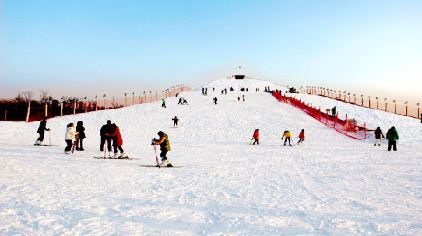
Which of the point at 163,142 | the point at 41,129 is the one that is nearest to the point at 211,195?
the point at 163,142

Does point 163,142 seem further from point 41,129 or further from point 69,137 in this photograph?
point 41,129

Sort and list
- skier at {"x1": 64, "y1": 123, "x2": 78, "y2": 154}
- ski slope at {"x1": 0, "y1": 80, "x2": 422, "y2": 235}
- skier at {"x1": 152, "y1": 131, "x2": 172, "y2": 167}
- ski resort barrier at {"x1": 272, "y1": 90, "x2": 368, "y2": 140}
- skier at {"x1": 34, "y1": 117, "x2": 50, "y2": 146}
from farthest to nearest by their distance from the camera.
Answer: ski resort barrier at {"x1": 272, "y1": 90, "x2": 368, "y2": 140}
skier at {"x1": 34, "y1": 117, "x2": 50, "y2": 146}
skier at {"x1": 64, "y1": 123, "x2": 78, "y2": 154}
skier at {"x1": 152, "y1": 131, "x2": 172, "y2": 167}
ski slope at {"x1": 0, "y1": 80, "x2": 422, "y2": 235}

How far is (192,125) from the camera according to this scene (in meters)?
33.0

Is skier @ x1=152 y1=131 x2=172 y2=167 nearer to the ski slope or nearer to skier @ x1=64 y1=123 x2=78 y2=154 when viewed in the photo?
the ski slope

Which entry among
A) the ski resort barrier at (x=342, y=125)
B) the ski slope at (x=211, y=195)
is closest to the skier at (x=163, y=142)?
the ski slope at (x=211, y=195)

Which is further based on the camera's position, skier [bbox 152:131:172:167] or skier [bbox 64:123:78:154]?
skier [bbox 64:123:78:154]

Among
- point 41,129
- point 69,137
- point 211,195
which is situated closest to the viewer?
point 211,195

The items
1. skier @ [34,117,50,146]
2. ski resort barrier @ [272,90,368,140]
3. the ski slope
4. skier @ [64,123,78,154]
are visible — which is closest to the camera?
the ski slope

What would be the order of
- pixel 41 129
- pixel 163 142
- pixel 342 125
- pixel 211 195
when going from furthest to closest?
1. pixel 342 125
2. pixel 41 129
3. pixel 163 142
4. pixel 211 195

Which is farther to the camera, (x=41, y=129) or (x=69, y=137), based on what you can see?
(x=41, y=129)

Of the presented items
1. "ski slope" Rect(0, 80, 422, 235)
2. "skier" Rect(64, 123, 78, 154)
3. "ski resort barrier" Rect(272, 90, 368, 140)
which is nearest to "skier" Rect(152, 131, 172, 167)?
"ski slope" Rect(0, 80, 422, 235)

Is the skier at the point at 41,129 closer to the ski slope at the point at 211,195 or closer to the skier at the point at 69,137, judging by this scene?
the ski slope at the point at 211,195

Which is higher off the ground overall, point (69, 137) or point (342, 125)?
point (342, 125)

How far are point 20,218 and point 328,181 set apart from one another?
7805 millimetres
